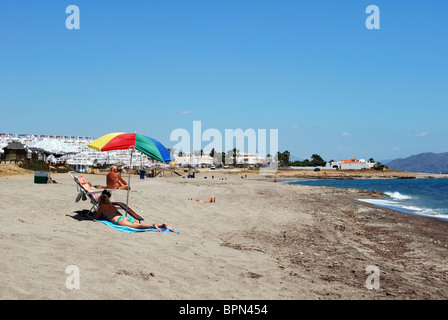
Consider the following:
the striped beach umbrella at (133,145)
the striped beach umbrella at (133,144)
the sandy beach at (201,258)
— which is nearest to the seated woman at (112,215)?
the sandy beach at (201,258)

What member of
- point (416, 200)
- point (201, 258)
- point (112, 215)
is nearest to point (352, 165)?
point (416, 200)

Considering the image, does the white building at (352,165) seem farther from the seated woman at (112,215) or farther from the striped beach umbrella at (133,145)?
the seated woman at (112,215)

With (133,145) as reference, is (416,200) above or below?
below

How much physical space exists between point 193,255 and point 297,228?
6161 mm

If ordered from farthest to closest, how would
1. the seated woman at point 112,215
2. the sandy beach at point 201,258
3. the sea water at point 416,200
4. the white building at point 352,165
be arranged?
the white building at point 352,165 → the sea water at point 416,200 → the seated woman at point 112,215 → the sandy beach at point 201,258

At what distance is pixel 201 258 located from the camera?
7473mm

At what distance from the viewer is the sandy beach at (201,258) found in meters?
5.49

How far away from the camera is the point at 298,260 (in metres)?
8.18

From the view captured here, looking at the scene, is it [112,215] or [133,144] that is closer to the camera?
[133,144]

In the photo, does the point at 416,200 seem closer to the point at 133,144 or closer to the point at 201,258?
the point at 133,144

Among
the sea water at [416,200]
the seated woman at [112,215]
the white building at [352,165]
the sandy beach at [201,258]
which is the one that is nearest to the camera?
the sandy beach at [201,258]

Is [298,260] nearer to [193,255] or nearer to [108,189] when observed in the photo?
[193,255]

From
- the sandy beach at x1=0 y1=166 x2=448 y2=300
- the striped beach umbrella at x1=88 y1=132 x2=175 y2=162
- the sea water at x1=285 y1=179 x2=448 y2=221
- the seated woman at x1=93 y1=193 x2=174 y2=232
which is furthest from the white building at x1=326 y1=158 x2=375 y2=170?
the seated woman at x1=93 y1=193 x2=174 y2=232

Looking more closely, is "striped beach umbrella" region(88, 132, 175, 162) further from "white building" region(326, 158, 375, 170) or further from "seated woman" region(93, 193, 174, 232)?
"white building" region(326, 158, 375, 170)
